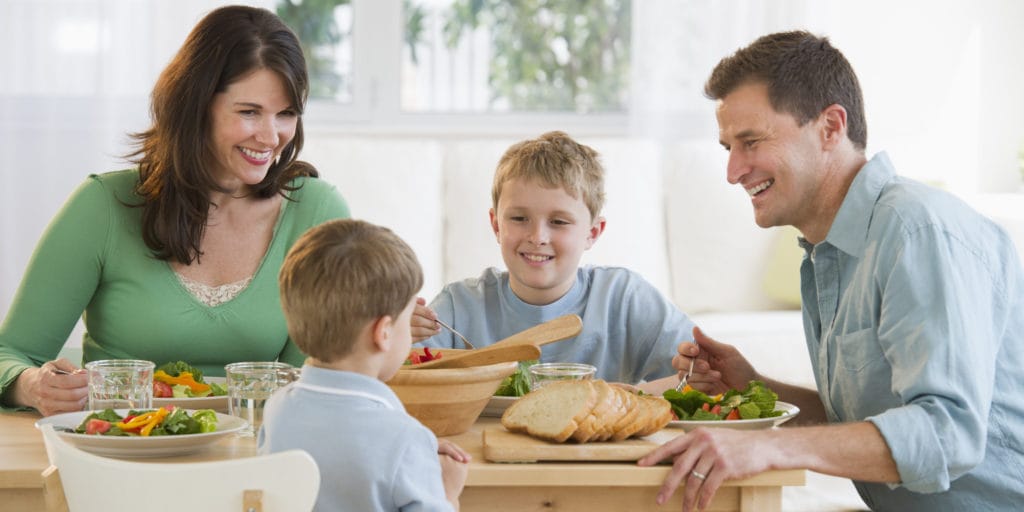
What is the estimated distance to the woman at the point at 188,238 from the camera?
2242mm

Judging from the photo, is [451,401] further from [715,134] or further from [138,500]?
[715,134]

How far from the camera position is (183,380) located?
74.7 inches

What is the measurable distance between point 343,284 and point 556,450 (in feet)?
1.18

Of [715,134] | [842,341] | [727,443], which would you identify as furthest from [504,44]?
[727,443]

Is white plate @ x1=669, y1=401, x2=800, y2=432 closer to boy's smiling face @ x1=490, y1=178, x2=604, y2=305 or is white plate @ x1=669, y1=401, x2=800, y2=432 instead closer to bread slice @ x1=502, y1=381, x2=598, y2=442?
bread slice @ x1=502, y1=381, x2=598, y2=442

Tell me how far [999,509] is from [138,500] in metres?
1.27

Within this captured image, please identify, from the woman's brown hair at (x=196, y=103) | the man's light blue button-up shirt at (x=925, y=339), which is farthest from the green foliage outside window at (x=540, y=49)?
the man's light blue button-up shirt at (x=925, y=339)

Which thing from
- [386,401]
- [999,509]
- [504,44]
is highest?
[504,44]

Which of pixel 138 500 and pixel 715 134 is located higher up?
pixel 715 134

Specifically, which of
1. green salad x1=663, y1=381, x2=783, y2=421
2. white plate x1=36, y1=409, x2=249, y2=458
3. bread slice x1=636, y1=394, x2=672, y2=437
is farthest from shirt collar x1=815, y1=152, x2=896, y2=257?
white plate x1=36, y1=409, x2=249, y2=458

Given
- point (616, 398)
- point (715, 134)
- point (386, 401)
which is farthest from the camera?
point (715, 134)

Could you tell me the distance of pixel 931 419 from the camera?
5.39 feet

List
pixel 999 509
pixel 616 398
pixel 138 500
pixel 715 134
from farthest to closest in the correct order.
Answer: pixel 715 134 → pixel 999 509 → pixel 616 398 → pixel 138 500

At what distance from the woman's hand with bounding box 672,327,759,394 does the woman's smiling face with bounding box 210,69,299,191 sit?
0.87 meters
